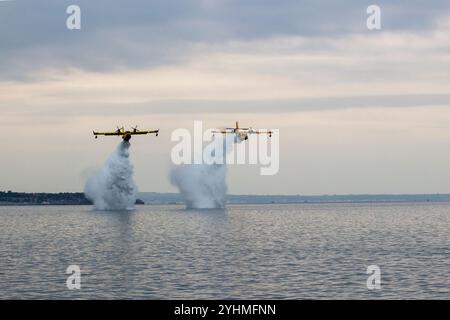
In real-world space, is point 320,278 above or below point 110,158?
below

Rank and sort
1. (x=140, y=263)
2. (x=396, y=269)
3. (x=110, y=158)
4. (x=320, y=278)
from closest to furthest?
1. (x=320, y=278)
2. (x=396, y=269)
3. (x=140, y=263)
4. (x=110, y=158)

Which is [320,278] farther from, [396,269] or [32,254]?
[32,254]
